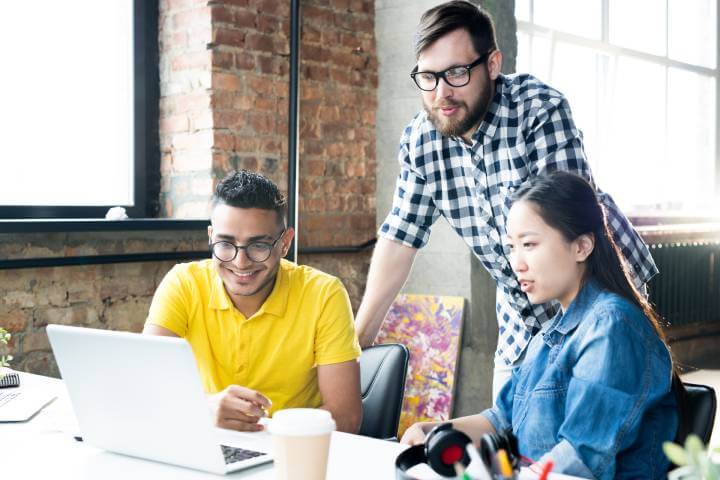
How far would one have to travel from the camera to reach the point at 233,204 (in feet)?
6.28

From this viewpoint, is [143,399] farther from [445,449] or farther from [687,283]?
[687,283]

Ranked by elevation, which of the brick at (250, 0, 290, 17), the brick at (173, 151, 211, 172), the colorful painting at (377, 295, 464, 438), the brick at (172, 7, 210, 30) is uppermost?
the brick at (250, 0, 290, 17)

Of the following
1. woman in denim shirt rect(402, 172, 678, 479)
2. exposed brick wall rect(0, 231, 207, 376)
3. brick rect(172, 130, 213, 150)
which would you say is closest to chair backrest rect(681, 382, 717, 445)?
woman in denim shirt rect(402, 172, 678, 479)

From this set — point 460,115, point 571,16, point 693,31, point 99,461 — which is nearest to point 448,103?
point 460,115

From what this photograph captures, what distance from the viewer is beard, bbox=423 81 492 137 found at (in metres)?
2.08

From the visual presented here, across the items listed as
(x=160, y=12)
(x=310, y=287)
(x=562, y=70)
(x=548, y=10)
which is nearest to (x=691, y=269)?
(x=562, y=70)

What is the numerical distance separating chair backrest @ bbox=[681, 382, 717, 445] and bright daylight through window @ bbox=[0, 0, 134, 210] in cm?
214

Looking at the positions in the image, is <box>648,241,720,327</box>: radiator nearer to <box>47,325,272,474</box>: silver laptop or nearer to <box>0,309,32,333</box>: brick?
<box>0,309,32,333</box>: brick

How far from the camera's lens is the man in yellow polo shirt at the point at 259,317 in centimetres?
190

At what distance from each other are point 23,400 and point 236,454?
2.13ft

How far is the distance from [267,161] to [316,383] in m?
1.43

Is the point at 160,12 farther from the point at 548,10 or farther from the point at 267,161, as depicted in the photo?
the point at 548,10

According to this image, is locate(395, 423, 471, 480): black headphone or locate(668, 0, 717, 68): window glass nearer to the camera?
locate(395, 423, 471, 480): black headphone

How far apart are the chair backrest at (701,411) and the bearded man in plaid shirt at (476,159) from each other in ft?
1.76
